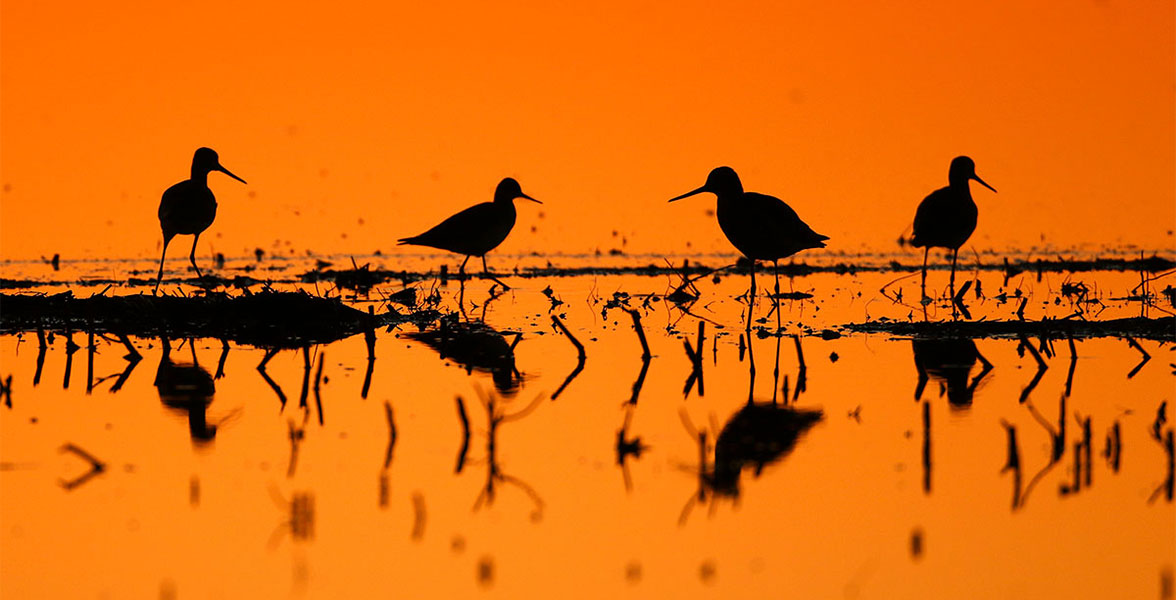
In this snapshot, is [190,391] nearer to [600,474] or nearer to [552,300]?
[600,474]

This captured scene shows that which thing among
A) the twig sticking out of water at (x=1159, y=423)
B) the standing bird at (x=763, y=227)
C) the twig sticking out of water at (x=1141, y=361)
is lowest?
the twig sticking out of water at (x=1159, y=423)

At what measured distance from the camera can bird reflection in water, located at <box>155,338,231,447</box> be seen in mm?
7082

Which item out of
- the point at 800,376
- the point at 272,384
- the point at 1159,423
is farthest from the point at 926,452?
the point at 272,384

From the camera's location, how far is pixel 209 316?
11477 millimetres

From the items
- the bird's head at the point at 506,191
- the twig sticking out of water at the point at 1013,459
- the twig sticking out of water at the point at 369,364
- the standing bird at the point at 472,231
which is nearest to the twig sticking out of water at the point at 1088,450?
the twig sticking out of water at the point at 1013,459

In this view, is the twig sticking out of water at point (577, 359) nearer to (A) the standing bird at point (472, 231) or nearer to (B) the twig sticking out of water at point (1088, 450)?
(B) the twig sticking out of water at point (1088, 450)

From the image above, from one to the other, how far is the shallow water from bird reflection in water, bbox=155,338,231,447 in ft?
0.09

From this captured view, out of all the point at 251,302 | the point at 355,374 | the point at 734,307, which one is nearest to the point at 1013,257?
the point at 734,307

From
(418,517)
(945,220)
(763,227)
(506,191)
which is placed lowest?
(418,517)

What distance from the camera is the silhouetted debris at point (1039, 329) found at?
33.3ft

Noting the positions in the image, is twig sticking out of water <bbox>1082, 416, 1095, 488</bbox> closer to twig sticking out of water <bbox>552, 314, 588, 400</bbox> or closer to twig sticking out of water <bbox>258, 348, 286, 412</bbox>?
twig sticking out of water <bbox>552, 314, 588, 400</bbox>

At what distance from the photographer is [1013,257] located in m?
20.2

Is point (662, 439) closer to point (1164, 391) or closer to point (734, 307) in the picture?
point (1164, 391)

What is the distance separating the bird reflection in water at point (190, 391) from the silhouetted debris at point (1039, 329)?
4.31 metres
